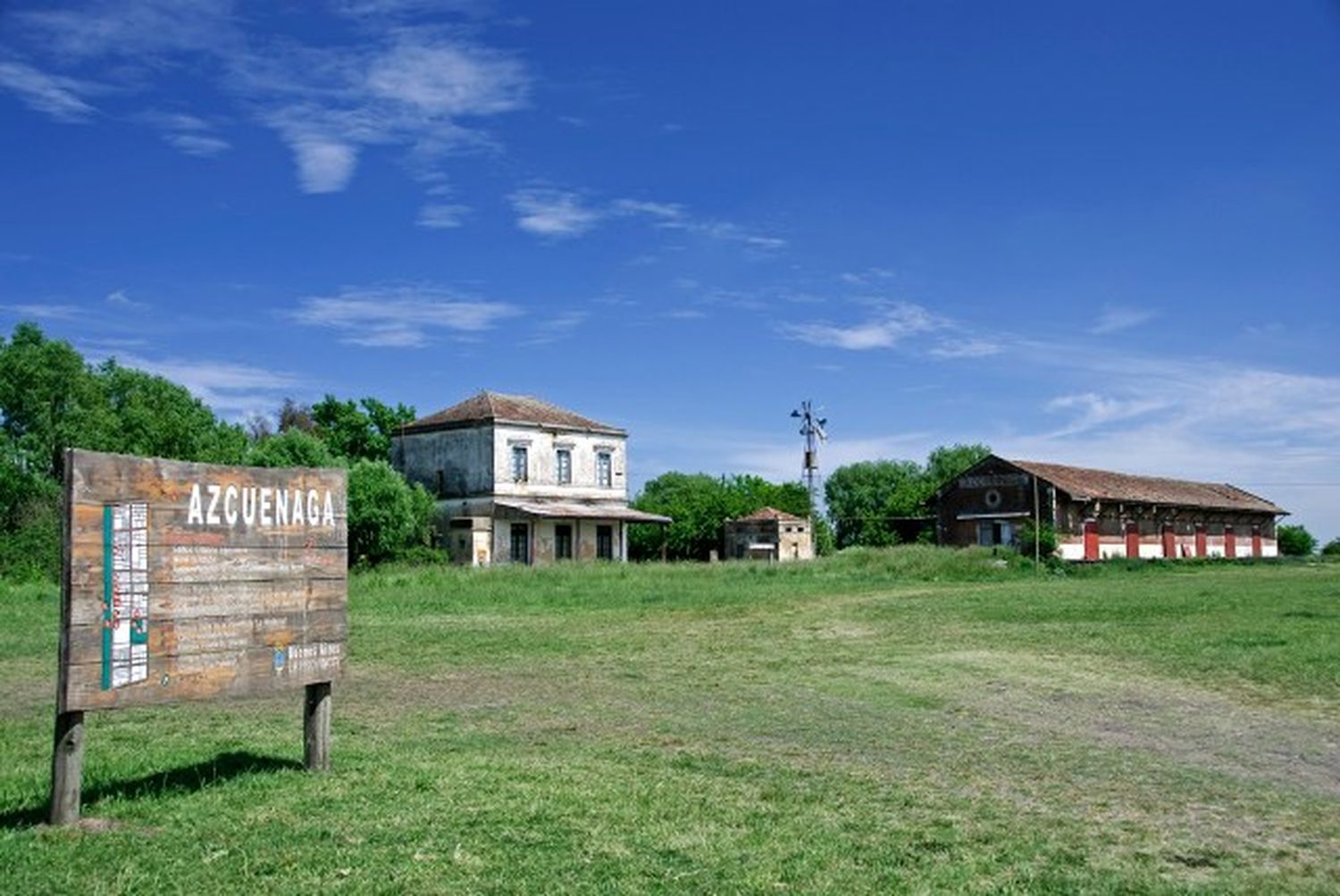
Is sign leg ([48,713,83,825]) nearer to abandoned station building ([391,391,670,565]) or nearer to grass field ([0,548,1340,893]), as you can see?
grass field ([0,548,1340,893])

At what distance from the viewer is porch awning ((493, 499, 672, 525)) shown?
51.9 metres

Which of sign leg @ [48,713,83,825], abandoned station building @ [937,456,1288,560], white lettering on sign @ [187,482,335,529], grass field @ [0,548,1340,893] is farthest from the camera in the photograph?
abandoned station building @ [937,456,1288,560]

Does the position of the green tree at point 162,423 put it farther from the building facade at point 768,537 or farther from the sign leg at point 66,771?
the sign leg at point 66,771

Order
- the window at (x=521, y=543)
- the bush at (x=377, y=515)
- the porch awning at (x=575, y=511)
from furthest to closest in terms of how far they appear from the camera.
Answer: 1. the window at (x=521, y=543)
2. the porch awning at (x=575, y=511)
3. the bush at (x=377, y=515)

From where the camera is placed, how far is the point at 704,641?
1892 centimetres

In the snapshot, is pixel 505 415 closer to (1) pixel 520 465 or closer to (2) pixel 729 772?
(1) pixel 520 465

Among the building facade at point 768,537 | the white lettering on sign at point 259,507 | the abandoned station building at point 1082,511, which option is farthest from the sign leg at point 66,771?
the building facade at point 768,537

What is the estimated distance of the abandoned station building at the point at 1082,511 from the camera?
60719 mm

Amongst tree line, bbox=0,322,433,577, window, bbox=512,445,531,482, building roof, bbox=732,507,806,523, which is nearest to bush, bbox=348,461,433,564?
tree line, bbox=0,322,433,577

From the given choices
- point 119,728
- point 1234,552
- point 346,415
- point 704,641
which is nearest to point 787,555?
point 346,415

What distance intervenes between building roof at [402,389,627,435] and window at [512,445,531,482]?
1187mm

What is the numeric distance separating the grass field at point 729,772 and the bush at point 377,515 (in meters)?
28.1

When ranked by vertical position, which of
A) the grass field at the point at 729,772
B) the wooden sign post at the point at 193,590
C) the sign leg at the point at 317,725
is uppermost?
the wooden sign post at the point at 193,590

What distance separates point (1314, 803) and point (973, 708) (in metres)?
4.37
